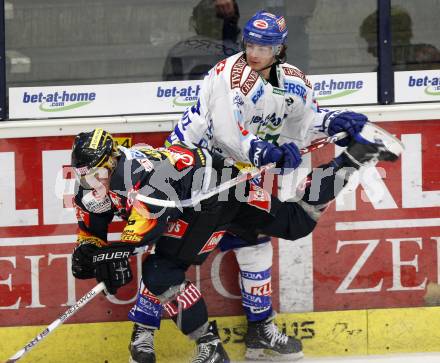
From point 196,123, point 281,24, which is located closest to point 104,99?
point 196,123

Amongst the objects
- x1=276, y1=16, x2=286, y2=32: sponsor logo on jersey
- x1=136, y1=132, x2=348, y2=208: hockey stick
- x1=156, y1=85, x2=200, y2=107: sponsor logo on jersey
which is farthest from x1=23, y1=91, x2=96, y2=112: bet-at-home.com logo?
x1=276, y1=16, x2=286, y2=32: sponsor logo on jersey

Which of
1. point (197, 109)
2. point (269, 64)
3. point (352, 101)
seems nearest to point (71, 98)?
point (197, 109)

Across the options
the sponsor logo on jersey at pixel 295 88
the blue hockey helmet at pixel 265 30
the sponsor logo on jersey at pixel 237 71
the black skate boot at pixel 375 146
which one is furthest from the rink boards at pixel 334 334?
the blue hockey helmet at pixel 265 30

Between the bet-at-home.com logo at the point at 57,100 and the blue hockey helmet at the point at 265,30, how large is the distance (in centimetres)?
86

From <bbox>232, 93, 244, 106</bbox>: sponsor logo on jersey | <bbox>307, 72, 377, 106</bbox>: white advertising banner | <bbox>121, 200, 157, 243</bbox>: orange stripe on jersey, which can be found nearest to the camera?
<bbox>121, 200, 157, 243</bbox>: orange stripe on jersey

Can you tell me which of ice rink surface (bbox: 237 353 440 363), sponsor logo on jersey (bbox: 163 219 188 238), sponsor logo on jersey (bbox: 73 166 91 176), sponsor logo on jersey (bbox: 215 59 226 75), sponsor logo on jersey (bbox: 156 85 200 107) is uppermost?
sponsor logo on jersey (bbox: 215 59 226 75)

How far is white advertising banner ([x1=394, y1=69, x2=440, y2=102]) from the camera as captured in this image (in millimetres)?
5262

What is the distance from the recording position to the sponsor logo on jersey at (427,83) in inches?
208

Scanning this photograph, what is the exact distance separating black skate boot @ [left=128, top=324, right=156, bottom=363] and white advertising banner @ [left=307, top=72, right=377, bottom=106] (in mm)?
1358

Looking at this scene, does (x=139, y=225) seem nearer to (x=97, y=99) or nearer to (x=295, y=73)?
(x=97, y=99)

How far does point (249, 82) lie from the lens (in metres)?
4.82

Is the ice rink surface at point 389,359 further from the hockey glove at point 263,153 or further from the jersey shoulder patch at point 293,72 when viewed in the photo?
the jersey shoulder patch at point 293,72

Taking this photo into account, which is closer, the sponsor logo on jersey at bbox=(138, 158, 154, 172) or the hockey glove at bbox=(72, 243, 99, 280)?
the sponsor logo on jersey at bbox=(138, 158, 154, 172)

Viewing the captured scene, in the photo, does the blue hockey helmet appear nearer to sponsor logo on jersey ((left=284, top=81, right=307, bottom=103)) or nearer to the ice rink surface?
sponsor logo on jersey ((left=284, top=81, right=307, bottom=103))
